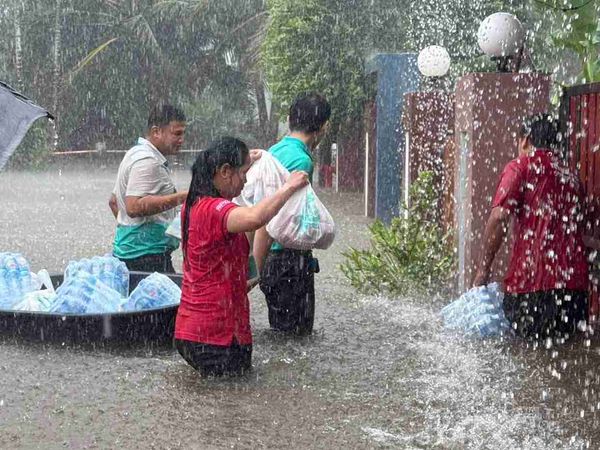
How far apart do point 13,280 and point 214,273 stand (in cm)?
213

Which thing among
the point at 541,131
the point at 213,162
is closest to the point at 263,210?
the point at 213,162

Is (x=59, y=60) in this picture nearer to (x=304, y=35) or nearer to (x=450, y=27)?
(x=304, y=35)

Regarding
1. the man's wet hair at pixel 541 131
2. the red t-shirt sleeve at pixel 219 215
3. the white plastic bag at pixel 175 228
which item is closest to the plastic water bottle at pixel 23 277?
the white plastic bag at pixel 175 228

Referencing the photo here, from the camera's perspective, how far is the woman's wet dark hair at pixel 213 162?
20.3ft

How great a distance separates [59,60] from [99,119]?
279 cm

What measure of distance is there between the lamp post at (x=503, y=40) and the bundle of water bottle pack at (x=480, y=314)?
7.36 feet

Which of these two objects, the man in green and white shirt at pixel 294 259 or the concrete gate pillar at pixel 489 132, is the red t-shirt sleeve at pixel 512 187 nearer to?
the concrete gate pillar at pixel 489 132

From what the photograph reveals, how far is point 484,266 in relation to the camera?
763cm

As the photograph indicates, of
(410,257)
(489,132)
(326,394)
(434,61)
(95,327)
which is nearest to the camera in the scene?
(326,394)

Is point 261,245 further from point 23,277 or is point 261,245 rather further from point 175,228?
point 23,277

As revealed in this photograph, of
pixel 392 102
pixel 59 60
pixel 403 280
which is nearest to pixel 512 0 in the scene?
pixel 392 102

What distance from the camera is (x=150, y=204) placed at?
7.24 m

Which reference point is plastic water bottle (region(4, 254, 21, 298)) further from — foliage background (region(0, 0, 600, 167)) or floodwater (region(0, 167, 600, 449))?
foliage background (region(0, 0, 600, 167))

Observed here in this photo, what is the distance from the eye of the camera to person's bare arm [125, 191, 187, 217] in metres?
7.20
